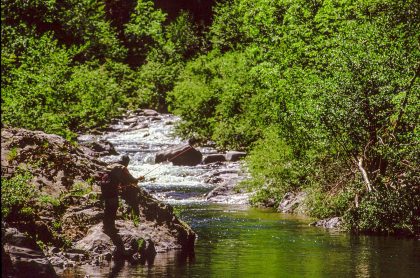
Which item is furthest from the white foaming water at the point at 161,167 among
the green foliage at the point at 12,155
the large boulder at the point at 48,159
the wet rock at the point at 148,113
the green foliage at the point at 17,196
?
the green foliage at the point at 17,196

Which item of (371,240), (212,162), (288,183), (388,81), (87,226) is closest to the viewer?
(87,226)

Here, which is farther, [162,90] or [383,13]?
[162,90]

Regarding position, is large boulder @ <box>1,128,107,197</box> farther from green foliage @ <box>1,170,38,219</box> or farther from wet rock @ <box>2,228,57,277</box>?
wet rock @ <box>2,228,57,277</box>

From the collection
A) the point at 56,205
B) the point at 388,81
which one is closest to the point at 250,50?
the point at 388,81

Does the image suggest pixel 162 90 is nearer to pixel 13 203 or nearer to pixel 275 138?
pixel 275 138

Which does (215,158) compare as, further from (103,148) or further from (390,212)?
(390,212)

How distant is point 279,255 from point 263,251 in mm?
761

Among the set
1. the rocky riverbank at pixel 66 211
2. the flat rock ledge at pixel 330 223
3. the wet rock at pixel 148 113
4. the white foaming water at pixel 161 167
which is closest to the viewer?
the rocky riverbank at pixel 66 211

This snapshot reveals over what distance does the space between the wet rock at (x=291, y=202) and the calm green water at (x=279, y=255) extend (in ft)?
13.8

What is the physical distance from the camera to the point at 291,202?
37125 mm

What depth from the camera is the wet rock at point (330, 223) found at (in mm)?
30453

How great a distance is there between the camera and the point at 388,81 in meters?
29.4

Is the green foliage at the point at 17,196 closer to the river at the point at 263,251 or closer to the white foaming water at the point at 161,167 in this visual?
the river at the point at 263,251

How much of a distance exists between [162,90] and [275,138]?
130 ft
